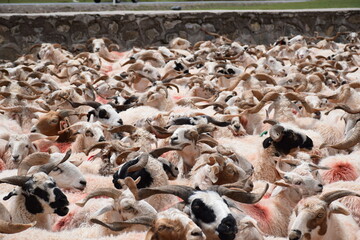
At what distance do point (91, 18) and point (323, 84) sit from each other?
8672mm

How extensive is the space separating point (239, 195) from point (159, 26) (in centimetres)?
1389

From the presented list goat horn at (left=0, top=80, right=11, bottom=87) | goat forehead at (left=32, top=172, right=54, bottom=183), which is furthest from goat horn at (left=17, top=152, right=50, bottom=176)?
goat horn at (left=0, top=80, right=11, bottom=87)

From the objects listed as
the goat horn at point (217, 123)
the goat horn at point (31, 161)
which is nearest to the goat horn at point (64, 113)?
the goat horn at point (217, 123)

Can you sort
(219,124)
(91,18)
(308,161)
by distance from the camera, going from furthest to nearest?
(91,18), (219,124), (308,161)

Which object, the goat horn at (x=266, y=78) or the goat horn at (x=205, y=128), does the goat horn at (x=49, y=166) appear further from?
the goat horn at (x=266, y=78)

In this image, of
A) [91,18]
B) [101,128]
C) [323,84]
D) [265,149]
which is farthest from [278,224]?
[91,18]

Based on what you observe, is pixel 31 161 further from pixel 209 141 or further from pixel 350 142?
pixel 350 142

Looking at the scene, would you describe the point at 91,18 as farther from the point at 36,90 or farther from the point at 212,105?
the point at 212,105

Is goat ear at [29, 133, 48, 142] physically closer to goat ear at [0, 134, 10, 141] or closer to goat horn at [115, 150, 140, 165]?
goat ear at [0, 134, 10, 141]

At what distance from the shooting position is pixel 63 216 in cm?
531

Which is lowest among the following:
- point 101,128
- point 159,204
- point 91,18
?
point 91,18

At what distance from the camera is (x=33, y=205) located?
16.3 feet

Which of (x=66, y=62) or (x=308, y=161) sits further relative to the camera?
(x=66, y=62)

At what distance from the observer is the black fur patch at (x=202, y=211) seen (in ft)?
13.3
